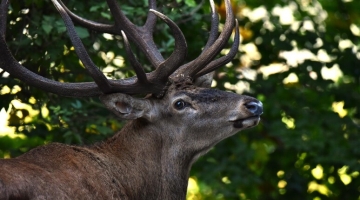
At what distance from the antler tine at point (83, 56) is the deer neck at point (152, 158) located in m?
0.50

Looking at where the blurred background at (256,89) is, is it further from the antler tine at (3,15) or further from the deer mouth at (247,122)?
the deer mouth at (247,122)

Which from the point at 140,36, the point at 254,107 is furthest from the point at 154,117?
the point at 140,36

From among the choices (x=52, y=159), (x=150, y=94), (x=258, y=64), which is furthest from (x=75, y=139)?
(x=258, y=64)

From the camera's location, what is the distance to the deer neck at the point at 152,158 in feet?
27.6

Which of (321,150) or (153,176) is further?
(321,150)

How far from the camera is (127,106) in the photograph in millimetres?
8367

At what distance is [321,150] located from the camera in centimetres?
1189

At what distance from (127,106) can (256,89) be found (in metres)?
3.52

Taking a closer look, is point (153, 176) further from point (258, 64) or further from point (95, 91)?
point (258, 64)

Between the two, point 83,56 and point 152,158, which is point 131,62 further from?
point 152,158

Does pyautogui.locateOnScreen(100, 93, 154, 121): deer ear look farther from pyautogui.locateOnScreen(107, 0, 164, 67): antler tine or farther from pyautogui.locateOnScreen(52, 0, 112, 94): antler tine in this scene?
pyautogui.locateOnScreen(107, 0, 164, 67): antler tine

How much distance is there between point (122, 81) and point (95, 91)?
0.75ft

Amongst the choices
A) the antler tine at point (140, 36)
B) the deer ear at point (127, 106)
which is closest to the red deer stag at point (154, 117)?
the deer ear at point (127, 106)

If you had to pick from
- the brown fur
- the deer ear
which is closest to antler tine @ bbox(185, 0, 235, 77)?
the brown fur
